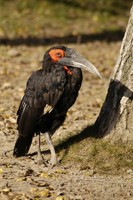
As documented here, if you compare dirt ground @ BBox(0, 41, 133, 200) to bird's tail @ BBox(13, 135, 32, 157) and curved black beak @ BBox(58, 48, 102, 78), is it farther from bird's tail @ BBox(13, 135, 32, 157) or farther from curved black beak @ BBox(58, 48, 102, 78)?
curved black beak @ BBox(58, 48, 102, 78)

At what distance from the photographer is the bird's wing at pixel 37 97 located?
20.7 feet

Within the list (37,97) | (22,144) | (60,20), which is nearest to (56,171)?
(22,144)

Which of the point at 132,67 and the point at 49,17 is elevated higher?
the point at 132,67

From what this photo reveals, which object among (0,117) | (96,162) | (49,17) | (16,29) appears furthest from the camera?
(49,17)

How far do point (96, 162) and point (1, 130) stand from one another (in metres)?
1.91

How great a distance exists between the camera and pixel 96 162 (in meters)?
6.51

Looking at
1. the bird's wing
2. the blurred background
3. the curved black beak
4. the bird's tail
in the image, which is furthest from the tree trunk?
the blurred background

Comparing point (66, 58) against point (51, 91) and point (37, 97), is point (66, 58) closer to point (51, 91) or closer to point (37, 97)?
point (51, 91)

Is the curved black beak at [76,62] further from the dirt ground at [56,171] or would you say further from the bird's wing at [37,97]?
the dirt ground at [56,171]

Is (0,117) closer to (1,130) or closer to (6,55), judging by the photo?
(1,130)

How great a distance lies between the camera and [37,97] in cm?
644

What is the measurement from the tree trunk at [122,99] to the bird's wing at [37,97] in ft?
2.59

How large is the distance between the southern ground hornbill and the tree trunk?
19.4 inches

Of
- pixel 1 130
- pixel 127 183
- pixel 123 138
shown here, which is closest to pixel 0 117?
pixel 1 130
